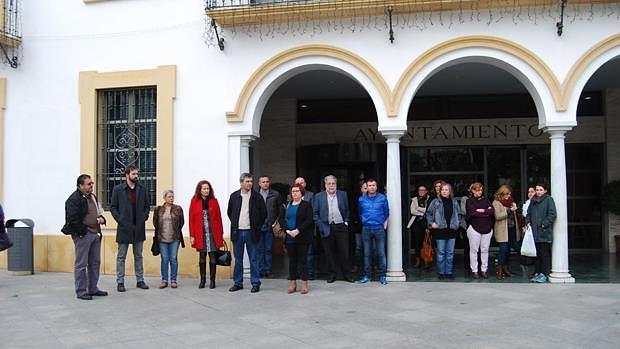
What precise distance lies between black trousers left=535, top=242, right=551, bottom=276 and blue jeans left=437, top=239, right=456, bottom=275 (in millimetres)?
1345

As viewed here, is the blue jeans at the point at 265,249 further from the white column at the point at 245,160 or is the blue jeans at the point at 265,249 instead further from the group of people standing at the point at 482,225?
the group of people standing at the point at 482,225

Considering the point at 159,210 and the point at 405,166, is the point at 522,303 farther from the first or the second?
the point at 405,166

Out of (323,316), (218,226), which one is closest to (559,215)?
(323,316)

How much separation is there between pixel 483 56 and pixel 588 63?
161cm

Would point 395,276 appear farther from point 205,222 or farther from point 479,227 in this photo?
point 205,222

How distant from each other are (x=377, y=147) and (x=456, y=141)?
1998 millimetres

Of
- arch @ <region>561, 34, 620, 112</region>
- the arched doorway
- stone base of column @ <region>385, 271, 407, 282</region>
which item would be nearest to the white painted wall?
arch @ <region>561, 34, 620, 112</region>

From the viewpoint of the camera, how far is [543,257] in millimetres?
9539

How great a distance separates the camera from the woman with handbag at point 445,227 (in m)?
9.84

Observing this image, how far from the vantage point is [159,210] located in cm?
934

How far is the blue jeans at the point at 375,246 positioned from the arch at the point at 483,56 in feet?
6.56

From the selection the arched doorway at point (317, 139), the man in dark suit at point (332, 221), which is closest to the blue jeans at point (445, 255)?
the man in dark suit at point (332, 221)

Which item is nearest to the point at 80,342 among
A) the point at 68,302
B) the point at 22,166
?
the point at 68,302

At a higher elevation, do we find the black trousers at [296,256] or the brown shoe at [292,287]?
the black trousers at [296,256]
